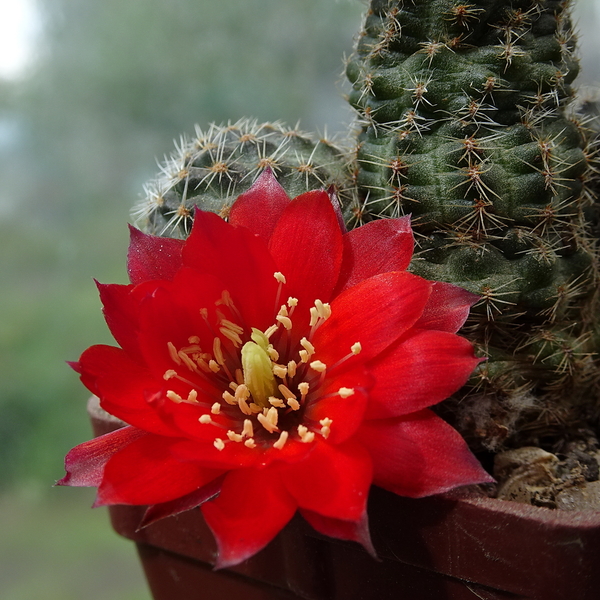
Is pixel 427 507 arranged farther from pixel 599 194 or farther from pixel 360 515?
pixel 599 194

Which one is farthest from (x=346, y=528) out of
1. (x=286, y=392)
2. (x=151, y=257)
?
(x=151, y=257)

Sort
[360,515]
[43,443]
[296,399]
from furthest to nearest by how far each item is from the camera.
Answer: [43,443]
[296,399]
[360,515]

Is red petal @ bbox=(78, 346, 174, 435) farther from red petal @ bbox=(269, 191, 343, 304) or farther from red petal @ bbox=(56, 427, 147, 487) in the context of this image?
red petal @ bbox=(269, 191, 343, 304)

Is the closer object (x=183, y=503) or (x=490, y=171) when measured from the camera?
(x=183, y=503)

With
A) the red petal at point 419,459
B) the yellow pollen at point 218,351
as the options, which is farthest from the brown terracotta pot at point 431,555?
the yellow pollen at point 218,351

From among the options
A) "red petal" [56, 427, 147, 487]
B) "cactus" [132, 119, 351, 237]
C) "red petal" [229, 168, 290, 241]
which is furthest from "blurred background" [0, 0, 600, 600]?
"red petal" [56, 427, 147, 487]

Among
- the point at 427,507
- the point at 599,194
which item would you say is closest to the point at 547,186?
the point at 599,194

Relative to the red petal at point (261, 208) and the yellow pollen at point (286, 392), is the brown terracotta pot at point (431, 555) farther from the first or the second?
the red petal at point (261, 208)

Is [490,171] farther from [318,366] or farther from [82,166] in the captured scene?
[82,166]
